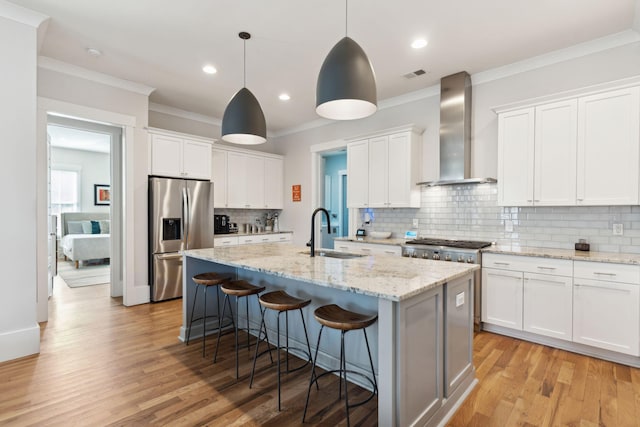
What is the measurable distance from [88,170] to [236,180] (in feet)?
18.7

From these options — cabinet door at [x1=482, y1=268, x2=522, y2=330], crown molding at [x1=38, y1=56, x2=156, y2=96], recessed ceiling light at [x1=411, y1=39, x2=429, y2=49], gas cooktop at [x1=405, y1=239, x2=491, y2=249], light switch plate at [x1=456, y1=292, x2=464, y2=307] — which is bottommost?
cabinet door at [x1=482, y1=268, x2=522, y2=330]

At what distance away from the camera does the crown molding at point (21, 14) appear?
272 centimetres

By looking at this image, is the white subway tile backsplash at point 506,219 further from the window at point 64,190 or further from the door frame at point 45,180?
the window at point 64,190

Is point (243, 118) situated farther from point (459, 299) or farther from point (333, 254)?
point (459, 299)

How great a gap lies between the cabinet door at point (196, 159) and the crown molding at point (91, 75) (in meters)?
0.87

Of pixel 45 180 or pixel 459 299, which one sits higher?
pixel 45 180

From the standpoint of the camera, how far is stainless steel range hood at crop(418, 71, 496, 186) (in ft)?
13.0

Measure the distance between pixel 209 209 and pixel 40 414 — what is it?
3.29m

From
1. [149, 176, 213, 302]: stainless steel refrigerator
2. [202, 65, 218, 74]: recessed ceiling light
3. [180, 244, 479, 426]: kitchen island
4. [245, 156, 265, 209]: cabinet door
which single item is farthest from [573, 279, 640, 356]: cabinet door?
[245, 156, 265, 209]: cabinet door

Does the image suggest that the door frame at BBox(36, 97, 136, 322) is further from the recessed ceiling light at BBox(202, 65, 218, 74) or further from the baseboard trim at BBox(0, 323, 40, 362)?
the recessed ceiling light at BBox(202, 65, 218, 74)

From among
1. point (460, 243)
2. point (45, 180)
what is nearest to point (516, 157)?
point (460, 243)

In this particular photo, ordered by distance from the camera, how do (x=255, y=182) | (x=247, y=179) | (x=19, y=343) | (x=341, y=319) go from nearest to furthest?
(x=341, y=319) < (x=19, y=343) < (x=247, y=179) < (x=255, y=182)

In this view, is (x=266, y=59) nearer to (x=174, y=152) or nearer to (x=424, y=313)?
(x=174, y=152)

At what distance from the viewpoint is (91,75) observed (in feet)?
13.0
